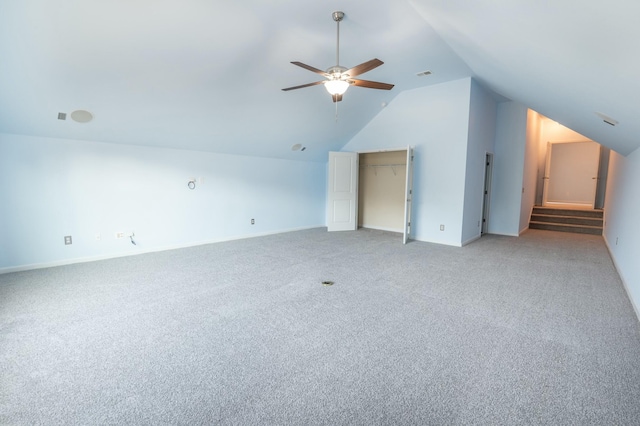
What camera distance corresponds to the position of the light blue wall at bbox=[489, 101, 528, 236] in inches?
262

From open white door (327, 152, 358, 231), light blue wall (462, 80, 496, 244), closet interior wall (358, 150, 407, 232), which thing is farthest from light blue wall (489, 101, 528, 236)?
open white door (327, 152, 358, 231)

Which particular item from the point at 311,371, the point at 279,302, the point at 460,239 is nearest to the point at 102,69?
the point at 279,302

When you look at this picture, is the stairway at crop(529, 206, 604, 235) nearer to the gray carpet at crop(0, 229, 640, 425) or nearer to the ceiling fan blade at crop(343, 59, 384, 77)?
the gray carpet at crop(0, 229, 640, 425)

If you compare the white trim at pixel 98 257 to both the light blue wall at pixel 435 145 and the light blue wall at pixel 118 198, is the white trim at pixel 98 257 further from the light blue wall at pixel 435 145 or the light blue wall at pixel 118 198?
the light blue wall at pixel 435 145

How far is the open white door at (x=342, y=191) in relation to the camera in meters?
6.93

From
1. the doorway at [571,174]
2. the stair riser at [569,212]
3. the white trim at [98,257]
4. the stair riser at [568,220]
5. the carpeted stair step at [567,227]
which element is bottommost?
the white trim at [98,257]

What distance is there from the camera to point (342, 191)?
7012mm

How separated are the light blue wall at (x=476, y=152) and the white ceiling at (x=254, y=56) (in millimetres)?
913

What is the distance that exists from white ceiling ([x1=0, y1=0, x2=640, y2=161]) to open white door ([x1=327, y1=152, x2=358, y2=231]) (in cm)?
201

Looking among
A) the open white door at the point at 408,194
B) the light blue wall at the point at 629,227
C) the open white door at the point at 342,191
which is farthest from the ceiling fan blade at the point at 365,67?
the open white door at the point at 342,191

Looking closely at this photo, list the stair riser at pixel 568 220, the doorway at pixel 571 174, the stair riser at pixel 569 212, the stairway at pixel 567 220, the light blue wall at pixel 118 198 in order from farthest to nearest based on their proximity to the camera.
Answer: the doorway at pixel 571 174 < the stair riser at pixel 569 212 < the stair riser at pixel 568 220 < the stairway at pixel 567 220 < the light blue wall at pixel 118 198

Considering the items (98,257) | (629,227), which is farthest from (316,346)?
(629,227)

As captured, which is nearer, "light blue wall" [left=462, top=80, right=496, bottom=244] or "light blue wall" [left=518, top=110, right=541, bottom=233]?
"light blue wall" [left=462, top=80, right=496, bottom=244]

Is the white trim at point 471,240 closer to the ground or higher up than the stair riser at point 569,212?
closer to the ground
